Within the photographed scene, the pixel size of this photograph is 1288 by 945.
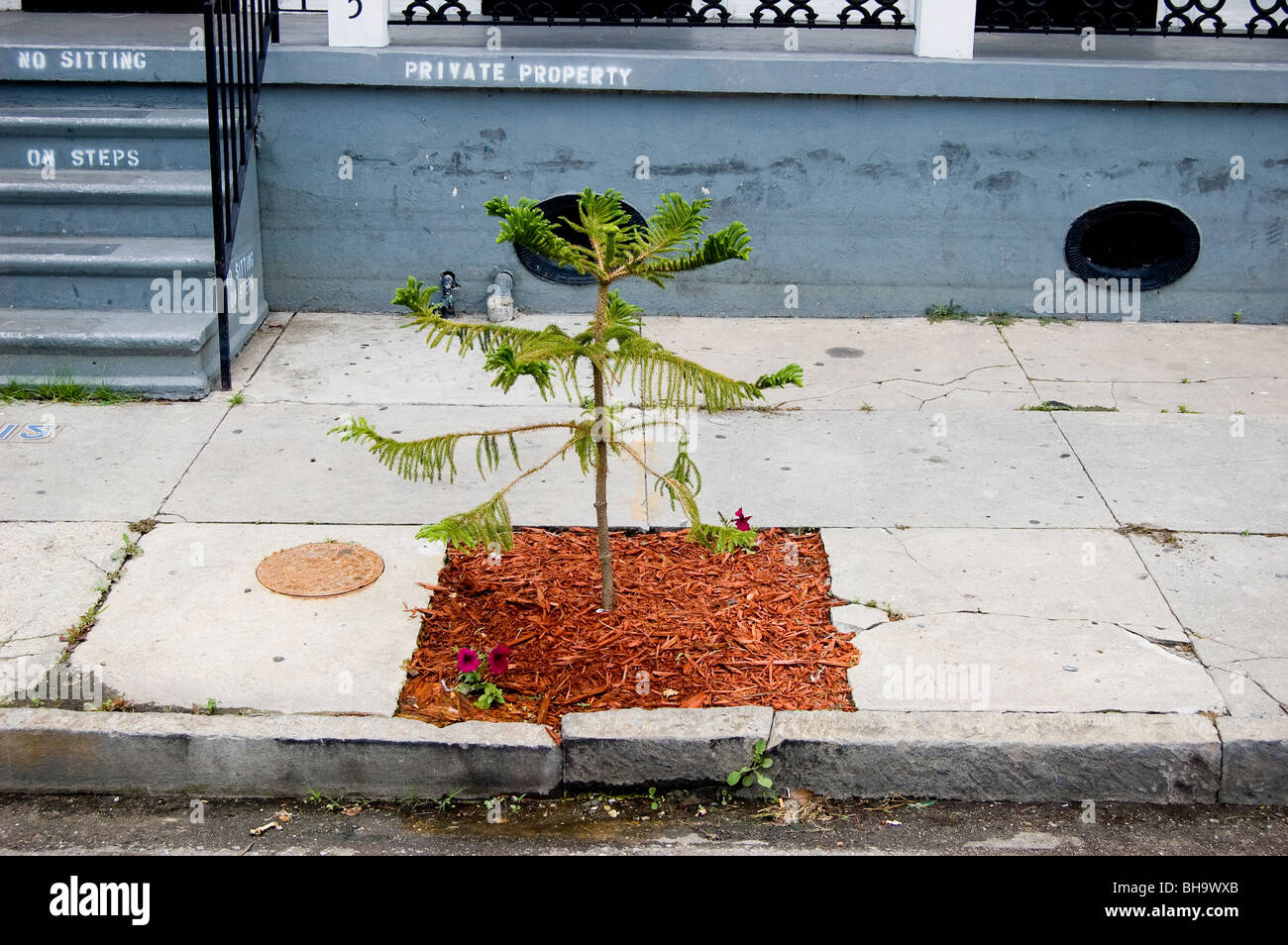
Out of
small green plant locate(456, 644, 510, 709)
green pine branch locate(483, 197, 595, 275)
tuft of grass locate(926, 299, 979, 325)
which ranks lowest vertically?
small green plant locate(456, 644, 510, 709)

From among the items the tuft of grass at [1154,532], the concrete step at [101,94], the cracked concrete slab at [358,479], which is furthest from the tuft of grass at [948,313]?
the concrete step at [101,94]

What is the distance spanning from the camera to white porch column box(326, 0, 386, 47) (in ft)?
24.7

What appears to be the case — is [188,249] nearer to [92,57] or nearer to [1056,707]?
[92,57]

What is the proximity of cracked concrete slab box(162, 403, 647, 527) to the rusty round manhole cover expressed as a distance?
0.92 feet

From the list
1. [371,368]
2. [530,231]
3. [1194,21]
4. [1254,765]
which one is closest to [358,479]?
[371,368]

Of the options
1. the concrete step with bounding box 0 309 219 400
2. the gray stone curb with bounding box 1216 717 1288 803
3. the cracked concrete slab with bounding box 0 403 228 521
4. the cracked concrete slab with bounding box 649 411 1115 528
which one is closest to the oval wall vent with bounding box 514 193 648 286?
the cracked concrete slab with bounding box 649 411 1115 528

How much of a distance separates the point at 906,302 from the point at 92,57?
495 cm

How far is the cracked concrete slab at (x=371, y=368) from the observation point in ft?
22.3

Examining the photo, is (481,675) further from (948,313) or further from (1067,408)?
(948,313)

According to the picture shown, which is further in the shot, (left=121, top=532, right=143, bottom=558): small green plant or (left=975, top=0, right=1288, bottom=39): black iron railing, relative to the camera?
(left=975, top=0, right=1288, bottom=39): black iron railing

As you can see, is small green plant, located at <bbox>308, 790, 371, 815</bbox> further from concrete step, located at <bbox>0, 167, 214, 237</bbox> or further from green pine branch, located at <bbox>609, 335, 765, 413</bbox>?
concrete step, located at <bbox>0, 167, 214, 237</bbox>

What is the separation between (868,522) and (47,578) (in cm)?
320

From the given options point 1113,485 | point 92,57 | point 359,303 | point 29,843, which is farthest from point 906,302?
point 29,843

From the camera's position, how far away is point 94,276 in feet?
22.7
